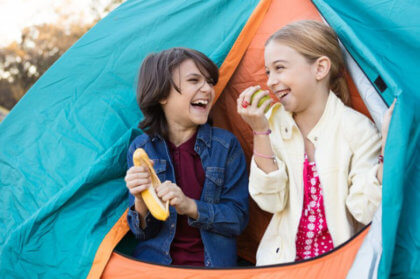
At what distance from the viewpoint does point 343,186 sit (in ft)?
4.39

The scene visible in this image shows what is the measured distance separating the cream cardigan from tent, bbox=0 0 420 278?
0.09 meters

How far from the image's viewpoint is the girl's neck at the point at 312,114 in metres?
1.44

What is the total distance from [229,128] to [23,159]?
29.4 inches

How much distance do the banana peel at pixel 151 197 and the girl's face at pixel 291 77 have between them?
1.41 ft

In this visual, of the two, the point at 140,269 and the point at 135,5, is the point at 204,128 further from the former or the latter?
the point at 135,5

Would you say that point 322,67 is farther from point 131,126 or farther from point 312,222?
point 131,126

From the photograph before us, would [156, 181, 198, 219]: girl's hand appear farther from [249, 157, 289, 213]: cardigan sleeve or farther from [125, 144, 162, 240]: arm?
[249, 157, 289, 213]: cardigan sleeve

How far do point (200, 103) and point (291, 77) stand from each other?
1.10ft

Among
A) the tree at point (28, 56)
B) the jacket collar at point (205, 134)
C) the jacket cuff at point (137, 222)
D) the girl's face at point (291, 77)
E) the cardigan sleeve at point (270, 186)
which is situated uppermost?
the girl's face at point (291, 77)

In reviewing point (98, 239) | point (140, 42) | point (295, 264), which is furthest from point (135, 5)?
point (295, 264)

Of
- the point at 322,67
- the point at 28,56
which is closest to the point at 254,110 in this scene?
the point at 322,67

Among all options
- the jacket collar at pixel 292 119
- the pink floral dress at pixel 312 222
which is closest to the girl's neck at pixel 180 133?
the jacket collar at pixel 292 119

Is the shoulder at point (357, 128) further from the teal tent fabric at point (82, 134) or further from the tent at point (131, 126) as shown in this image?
the teal tent fabric at point (82, 134)

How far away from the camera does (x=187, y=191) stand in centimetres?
152
